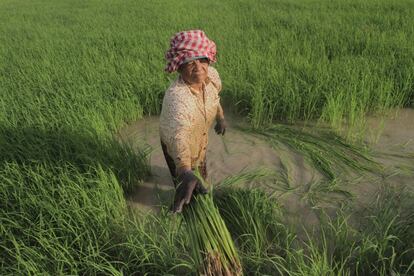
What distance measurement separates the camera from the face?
148 centimetres

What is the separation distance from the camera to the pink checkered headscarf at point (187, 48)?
4.66 ft

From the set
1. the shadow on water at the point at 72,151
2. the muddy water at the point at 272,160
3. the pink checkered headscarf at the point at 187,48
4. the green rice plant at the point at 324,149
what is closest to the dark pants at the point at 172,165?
the muddy water at the point at 272,160

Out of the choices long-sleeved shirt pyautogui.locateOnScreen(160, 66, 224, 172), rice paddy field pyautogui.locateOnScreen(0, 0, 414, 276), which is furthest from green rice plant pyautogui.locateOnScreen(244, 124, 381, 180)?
long-sleeved shirt pyautogui.locateOnScreen(160, 66, 224, 172)

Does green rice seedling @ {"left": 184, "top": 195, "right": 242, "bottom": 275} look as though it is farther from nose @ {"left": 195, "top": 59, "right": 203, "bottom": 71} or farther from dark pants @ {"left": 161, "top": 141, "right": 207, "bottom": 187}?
nose @ {"left": 195, "top": 59, "right": 203, "bottom": 71}

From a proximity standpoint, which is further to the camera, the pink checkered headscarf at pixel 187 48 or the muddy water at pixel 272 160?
the muddy water at pixel 272 160

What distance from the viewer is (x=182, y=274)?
1.54 m

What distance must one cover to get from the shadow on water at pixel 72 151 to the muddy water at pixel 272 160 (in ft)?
0.53

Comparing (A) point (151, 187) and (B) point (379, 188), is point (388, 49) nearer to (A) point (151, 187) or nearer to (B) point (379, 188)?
(B) point (379, 188)

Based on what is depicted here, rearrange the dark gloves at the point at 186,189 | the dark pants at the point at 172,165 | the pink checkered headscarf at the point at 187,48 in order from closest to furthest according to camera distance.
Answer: the dark gloves at the point at 186,189
the pink checkered headscarf at the point at 187,48
the dark pants at the point at 172,165

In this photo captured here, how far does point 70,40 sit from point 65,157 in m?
3.55

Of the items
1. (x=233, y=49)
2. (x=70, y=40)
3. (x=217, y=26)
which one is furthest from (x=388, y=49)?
(x=70, y=40)

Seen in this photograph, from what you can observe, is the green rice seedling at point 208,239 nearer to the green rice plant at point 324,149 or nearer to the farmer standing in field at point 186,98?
the farmer standing in field at point 186,98

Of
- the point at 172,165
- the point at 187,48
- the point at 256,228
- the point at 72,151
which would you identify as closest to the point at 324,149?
the point at 256,228

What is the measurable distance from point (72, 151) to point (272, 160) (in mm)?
1404
